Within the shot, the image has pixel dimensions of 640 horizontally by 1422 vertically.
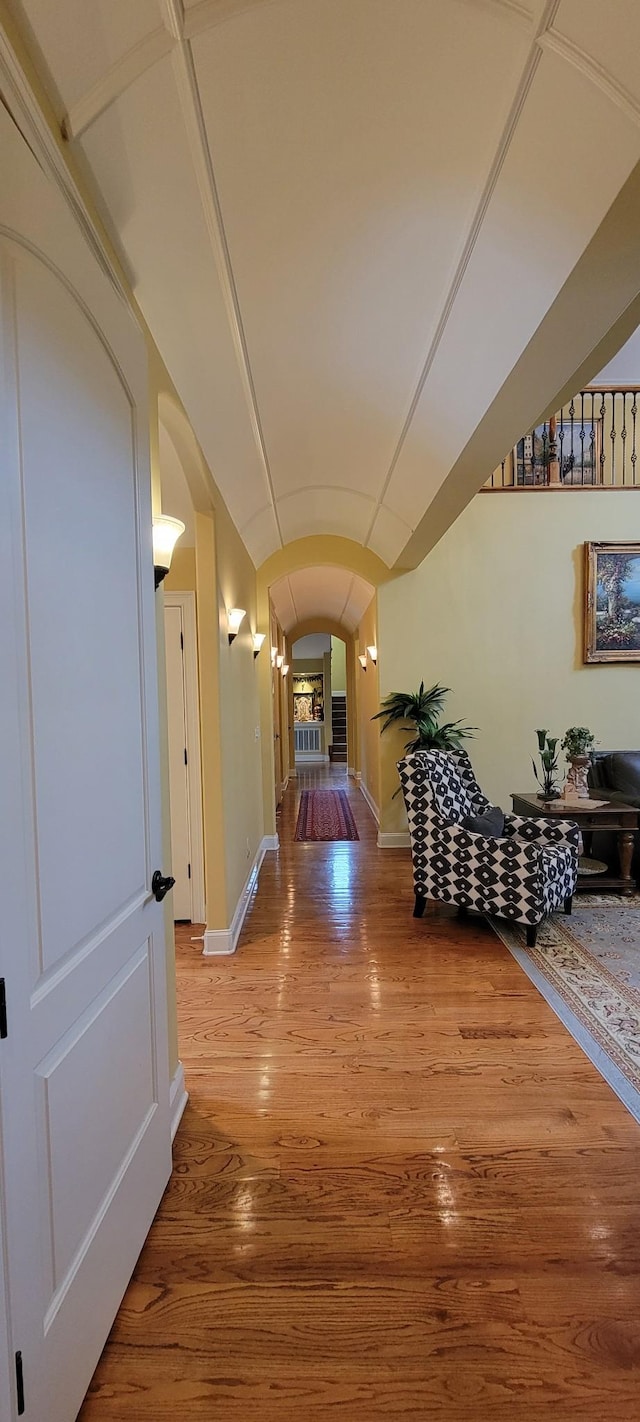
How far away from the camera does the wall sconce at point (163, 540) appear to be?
78.9 inches

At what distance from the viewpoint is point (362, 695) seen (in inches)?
361

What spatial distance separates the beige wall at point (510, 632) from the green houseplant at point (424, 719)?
12cm

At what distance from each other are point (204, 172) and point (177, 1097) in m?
2.77

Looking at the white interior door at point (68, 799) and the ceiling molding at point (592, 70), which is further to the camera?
the ceiling molding at point (592, 70)

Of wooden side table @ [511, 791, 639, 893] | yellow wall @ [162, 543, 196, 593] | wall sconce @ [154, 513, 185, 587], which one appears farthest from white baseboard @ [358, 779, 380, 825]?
wall sconce @ [154, 513, 185, 587]

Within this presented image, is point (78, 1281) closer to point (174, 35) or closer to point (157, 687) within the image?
point (157, 687)

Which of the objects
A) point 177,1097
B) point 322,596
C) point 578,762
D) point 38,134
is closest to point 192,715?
point 177,1097

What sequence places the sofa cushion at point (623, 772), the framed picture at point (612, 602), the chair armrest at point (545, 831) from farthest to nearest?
1. the framed picture at point (612, 602)
2. the sofa cushion at point (623, 772)
3. the chair armrest at point (545, 831)

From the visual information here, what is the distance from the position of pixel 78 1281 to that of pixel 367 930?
2.79 metres

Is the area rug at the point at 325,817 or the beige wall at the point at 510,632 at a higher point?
the beige wall at the point at 510,632

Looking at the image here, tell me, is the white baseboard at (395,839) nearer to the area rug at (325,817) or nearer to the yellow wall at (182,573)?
the area rug at (325,817)

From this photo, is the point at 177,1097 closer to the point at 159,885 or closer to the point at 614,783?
the point at 159,885

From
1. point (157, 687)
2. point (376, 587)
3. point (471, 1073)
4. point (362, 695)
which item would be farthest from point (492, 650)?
point (157, 687)

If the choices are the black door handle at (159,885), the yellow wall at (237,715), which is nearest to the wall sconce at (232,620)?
the yellow wall at (237,715)
